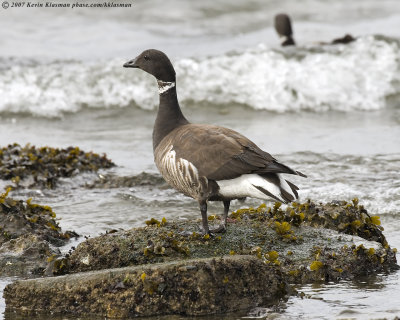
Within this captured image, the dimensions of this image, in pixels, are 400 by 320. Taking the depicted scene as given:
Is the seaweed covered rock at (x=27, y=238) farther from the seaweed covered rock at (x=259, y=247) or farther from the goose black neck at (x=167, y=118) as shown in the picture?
the goose black neck at (x=167, y=118)

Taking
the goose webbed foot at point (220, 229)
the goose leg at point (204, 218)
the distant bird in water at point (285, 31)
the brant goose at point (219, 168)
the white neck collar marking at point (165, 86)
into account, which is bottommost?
the goose webbed foot at point (220, 229)

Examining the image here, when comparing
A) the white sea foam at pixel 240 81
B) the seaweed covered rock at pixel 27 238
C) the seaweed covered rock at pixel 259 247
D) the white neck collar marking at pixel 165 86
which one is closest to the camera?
the seaweed covered rock at pixel 259 247

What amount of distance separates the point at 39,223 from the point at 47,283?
2.31 metres

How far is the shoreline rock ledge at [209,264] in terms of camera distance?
533cm

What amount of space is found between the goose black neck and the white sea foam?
8.47 meters

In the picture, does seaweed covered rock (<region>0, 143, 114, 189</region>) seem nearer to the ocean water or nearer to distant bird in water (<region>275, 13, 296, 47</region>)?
the ocean water

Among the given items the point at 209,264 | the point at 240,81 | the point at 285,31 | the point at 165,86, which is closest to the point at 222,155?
the point at 209,264

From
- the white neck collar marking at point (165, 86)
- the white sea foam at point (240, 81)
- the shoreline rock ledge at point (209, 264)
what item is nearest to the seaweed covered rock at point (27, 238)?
the shoreline rock ledge at point (209, 264)

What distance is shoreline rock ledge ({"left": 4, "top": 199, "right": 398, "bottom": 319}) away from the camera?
5328mm

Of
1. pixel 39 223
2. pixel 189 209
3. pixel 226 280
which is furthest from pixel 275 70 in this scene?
pixel 226 280

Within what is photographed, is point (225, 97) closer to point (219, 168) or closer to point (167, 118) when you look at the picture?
point (167, 118)

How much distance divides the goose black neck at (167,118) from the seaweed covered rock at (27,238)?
1422 mm

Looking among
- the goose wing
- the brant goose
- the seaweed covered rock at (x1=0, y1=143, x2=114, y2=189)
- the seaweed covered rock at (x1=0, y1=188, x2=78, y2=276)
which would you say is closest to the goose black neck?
the brant goose

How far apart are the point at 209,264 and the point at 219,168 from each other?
124cm
